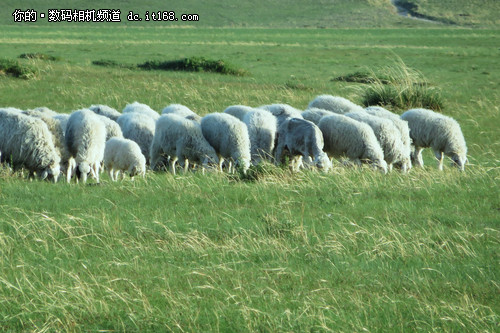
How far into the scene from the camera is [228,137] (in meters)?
11.9

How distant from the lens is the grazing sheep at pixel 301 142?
11.4 metres

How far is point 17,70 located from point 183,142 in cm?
1383

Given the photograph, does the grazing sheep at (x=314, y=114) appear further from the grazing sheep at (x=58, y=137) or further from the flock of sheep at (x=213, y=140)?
the grazing sheep at (x=58, y=137)

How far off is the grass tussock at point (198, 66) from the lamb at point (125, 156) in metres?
16.8

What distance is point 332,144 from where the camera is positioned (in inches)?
475

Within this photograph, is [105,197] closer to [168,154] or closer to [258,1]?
[168,154]

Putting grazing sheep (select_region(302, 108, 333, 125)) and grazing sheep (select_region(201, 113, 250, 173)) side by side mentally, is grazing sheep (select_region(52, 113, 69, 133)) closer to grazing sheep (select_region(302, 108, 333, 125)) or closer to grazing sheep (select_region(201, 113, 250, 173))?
grazing sheep (select_region(201, 113, 250, 173))

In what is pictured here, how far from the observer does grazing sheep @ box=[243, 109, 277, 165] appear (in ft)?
41.5

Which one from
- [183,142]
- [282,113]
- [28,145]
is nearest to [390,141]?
[282,113]

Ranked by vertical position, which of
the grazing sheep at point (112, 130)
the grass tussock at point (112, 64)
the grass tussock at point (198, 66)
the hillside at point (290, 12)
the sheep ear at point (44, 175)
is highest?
the grazing sheep at point (112, 130)

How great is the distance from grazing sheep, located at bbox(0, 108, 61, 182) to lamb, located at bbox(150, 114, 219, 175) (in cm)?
206

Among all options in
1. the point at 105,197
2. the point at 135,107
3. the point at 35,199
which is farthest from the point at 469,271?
the point at 135,107

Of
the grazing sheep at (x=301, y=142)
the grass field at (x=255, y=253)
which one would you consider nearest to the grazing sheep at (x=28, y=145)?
the grass field at (x=255, y=253)

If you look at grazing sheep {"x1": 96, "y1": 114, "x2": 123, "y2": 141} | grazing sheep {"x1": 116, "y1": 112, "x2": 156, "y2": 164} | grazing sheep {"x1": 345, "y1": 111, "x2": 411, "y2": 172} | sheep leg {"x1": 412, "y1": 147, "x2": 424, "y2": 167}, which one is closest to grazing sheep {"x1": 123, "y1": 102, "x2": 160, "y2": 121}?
grazing sheep {"x1": 116, "y1": 112, "x2": 156, "y2": 164}
